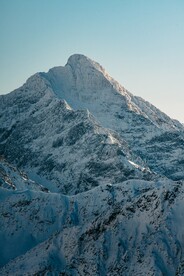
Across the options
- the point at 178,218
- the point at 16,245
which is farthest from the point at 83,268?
the point at 16,245

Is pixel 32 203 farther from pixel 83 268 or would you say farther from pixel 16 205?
pixel 83 268

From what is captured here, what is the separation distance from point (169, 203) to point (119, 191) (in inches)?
1990

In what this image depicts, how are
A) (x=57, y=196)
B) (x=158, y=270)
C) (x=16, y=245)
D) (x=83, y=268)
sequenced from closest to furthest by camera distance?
1. (x=158, y=270)
2. (x=83, y=268)
3. (x=16, y=245)
4. (x=57, y=196)

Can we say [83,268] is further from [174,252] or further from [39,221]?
[39,221]

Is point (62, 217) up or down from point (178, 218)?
down

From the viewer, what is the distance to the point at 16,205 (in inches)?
5945

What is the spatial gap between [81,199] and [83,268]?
193 feet

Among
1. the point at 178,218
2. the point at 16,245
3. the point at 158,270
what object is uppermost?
the point at 178,218

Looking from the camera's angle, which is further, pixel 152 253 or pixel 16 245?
pixel 16 245

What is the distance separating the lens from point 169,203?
101m

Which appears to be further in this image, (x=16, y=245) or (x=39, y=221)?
(x=39, y=221)

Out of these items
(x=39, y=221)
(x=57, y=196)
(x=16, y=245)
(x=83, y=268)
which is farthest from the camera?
(x=57, y=196)

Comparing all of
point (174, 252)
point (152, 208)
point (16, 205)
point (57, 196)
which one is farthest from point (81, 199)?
point (174, 252)

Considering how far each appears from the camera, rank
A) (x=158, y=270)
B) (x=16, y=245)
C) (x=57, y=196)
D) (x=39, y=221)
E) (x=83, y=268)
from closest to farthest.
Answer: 1. (x=158, y=270)
2. (x=83, y=268)
3. (x=16, y=245)
4. (x=39, y=221)
5. (x=57, y=196)
